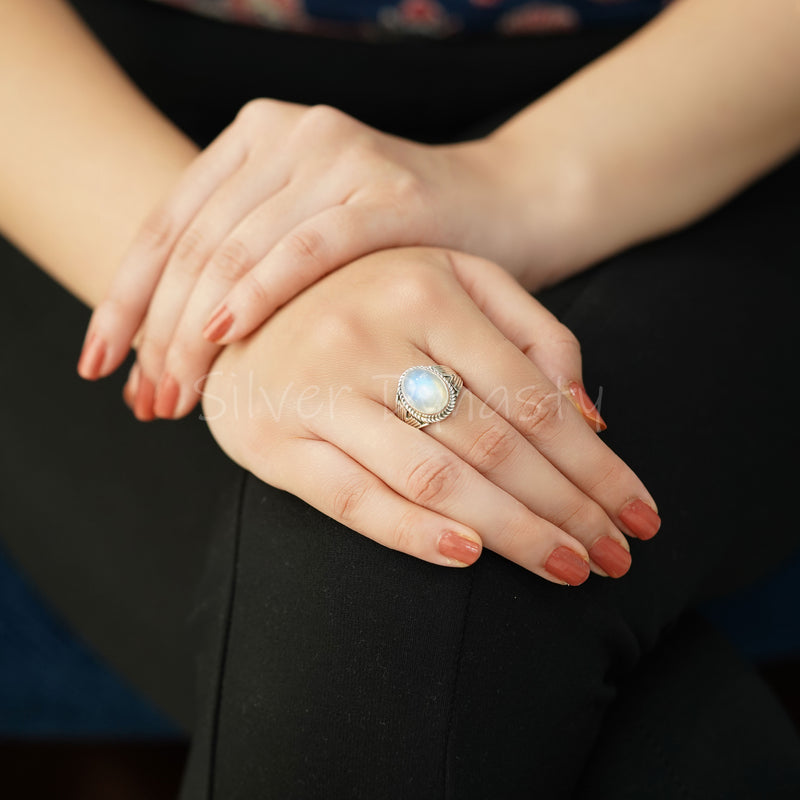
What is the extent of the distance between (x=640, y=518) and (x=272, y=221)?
0.40 metres

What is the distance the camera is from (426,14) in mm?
944

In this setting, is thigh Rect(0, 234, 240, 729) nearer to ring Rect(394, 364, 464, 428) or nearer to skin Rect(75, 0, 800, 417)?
skin Rect(75, 0, 800, 417)

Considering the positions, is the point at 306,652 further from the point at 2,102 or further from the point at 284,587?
the point at 2,102

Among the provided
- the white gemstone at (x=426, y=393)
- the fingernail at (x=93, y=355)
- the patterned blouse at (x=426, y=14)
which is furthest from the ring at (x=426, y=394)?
the patterned blouse at (x=426, y=14)

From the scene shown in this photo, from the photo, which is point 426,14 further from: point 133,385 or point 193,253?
point 133,385

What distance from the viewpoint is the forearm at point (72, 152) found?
75 centimetres

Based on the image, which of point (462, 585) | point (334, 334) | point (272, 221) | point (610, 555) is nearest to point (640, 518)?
point (610, 555)

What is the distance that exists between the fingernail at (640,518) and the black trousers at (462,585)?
0.02 metres

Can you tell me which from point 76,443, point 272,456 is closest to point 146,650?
point 76,443

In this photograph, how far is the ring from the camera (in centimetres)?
55

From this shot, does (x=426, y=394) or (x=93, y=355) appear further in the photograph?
(x=93, y=355)

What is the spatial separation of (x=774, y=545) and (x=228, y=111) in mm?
862

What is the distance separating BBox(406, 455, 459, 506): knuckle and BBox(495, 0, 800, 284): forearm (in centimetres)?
29

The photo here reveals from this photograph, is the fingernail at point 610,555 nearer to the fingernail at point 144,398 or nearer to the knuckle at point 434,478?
the knuckle at point 434,478
